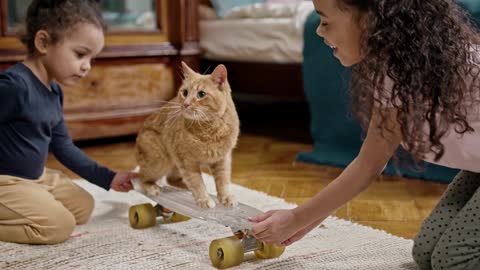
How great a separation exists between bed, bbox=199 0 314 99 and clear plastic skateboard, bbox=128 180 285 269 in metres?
0.97

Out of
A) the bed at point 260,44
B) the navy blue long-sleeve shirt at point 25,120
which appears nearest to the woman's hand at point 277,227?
the navy blue long-sleeve shirt at point 25,120

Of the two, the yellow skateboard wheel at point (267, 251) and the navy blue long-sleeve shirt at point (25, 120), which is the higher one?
the navy blue long-sleeve shirt at point (25, 120)

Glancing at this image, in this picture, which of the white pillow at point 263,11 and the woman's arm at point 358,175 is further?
the white pillow at point 263,11

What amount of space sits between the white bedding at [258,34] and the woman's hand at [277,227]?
4.68 ft

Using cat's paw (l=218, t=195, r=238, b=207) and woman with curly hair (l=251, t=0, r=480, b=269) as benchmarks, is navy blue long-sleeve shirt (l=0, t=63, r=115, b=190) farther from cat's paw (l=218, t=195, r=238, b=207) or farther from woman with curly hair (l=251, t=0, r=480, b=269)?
woman with curly hair (l=251, t=0, r=480, b=269)

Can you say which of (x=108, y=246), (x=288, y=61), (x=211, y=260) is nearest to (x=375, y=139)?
(x=211, y=260)

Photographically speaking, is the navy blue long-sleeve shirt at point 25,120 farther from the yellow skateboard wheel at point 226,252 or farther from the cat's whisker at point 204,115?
the yellow skateboard wheel at point 226,252

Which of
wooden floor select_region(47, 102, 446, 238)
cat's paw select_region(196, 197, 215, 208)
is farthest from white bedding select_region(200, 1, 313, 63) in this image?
cat's paw select_region(196, 197, 215, 208)

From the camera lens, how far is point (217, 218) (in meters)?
1.17

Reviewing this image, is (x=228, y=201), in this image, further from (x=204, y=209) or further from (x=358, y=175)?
(x=358, y=175)

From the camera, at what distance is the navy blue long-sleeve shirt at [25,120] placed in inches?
51.3

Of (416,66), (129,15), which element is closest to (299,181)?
(416,66)

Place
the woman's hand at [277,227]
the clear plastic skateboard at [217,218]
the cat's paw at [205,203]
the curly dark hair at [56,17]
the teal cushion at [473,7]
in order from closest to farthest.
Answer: the woman's hand at [277,227], the clear plastic skateboard at [217,218], the cat's paw at [205,203], the curly dark hair at [56,17], the teal cushion at [473,7]

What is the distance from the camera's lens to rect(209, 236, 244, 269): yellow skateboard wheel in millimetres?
1109
